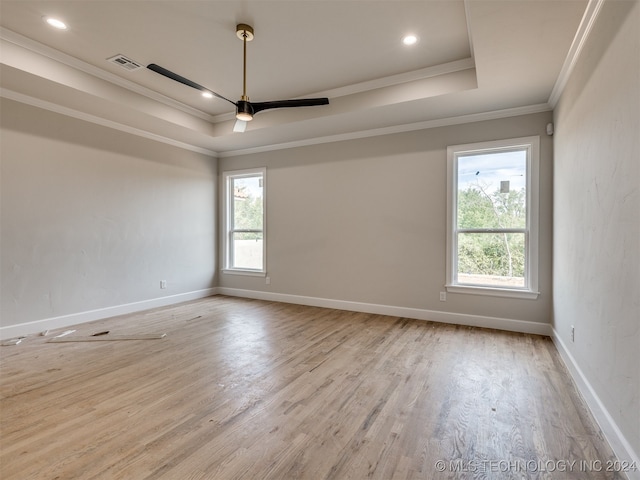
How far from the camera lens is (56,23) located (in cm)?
290

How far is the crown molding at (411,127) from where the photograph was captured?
13.0ft

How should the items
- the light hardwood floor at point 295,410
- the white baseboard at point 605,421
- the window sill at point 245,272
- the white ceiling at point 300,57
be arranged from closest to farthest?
the white baseboard at point 605,421, the light hardwood floor at point 295,410, the white ceiling at point 300,57, the window sill at point 245,272

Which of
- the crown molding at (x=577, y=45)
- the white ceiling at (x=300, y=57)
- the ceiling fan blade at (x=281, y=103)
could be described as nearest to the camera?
the crown molding at (x=577, y=45)

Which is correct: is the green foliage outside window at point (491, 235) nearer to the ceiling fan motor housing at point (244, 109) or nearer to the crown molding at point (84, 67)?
the ceiling fan motor housing at point (244, 109)

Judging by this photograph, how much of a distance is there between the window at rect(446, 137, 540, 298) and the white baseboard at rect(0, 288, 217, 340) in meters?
4.43

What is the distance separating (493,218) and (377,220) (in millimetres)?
1551

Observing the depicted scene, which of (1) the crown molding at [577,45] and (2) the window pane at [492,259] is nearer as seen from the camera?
(1) the crown molding at [577,45]

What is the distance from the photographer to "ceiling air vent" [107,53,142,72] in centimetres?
341

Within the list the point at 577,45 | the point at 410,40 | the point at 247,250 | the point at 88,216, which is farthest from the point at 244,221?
the point at 577,45

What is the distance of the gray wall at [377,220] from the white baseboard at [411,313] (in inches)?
2.8

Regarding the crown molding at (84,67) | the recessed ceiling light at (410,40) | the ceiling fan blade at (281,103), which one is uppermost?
the recessed ceiling light at (410,40)

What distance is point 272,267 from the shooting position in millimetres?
5832

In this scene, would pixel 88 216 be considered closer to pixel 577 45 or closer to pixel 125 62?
pixel 125 62

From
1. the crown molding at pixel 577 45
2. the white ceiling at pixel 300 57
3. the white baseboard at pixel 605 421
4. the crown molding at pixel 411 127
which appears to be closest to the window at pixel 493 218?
the crown molding at pixel 411 127
